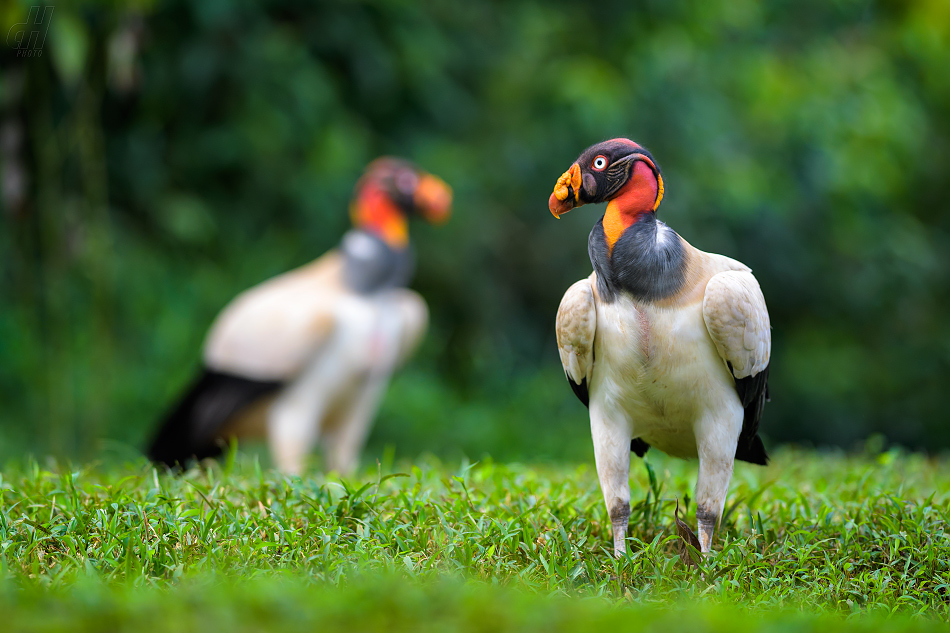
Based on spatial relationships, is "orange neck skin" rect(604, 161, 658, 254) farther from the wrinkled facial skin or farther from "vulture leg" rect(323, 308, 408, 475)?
the wrinkled facial skin

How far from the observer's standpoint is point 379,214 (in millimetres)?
5660

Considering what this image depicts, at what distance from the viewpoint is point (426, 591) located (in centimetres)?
183

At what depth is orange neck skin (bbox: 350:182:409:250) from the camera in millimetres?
5629

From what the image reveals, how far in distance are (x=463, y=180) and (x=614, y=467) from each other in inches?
202

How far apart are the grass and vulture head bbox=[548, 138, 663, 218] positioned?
927mm

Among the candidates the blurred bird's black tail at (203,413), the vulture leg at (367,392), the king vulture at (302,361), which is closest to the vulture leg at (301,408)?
the king vulture at (302,361)

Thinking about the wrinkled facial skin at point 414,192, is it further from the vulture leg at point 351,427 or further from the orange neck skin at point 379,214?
the vulture leg at point 351,427

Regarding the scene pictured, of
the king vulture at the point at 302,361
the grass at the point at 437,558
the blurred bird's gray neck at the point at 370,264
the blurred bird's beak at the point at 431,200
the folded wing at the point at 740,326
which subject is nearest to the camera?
the grass at the point at 437,558

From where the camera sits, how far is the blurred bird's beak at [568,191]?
8.56 ft

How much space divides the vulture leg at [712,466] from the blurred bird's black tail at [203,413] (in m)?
3.10

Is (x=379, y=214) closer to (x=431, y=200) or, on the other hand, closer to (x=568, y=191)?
(x=431, y=200)

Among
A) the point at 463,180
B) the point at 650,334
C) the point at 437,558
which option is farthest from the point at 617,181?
the point at 463,180

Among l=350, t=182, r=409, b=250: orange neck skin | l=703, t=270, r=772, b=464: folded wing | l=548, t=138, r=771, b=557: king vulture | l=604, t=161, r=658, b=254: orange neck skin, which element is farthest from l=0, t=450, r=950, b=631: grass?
l=350, t=182, r=409, b=250: orange neck skin

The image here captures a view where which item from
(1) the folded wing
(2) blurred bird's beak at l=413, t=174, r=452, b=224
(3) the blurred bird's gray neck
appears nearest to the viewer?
(1) the folded wing
